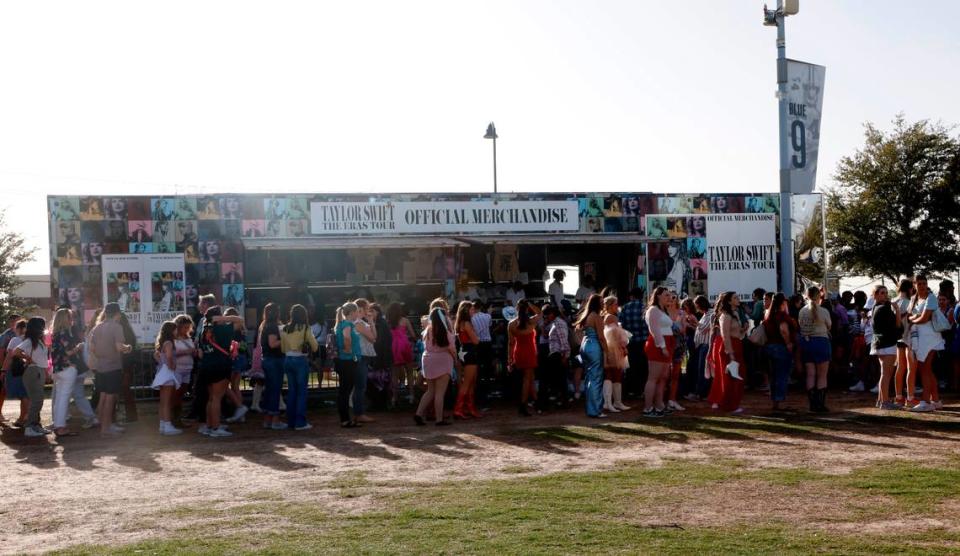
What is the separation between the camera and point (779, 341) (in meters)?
15.3

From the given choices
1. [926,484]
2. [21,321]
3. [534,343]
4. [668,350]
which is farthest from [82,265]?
[926,484]

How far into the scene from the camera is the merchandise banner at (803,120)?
16750 mm

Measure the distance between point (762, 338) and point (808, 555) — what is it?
8229 mm

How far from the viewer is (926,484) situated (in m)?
9.72

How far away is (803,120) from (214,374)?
907cm

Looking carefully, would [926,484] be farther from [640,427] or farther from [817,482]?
[640,427]

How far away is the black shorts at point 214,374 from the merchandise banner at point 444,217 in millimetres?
4581

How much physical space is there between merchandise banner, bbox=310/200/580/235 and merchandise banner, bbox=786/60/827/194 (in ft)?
13.4

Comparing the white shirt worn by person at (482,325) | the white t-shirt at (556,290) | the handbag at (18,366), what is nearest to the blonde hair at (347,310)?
the white shirt worn by person at (482,325)

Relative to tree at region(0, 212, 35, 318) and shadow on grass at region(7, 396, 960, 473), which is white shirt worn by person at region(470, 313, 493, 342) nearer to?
shadow on grass at region(7, 396, 960, 473)

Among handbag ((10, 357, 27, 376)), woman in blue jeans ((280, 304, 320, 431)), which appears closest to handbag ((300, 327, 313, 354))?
woman in blue jeans ((280, 304, 320, 431))

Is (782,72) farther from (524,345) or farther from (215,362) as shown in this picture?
(215,362)

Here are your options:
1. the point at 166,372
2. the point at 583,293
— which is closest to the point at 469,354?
the point at 166,372

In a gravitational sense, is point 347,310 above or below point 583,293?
below
